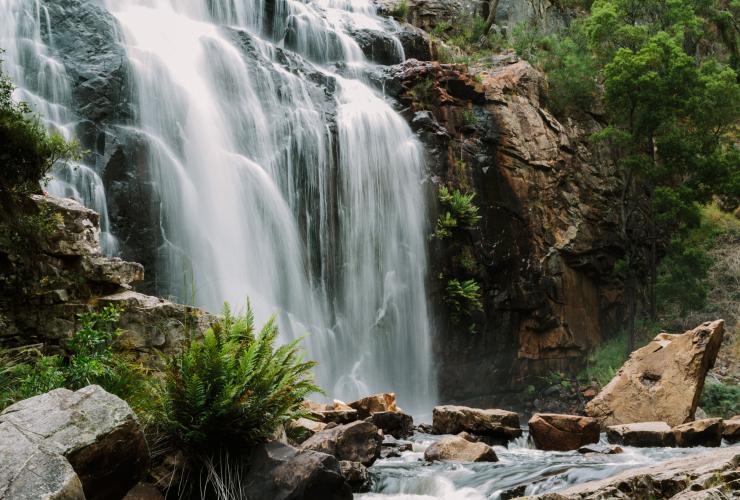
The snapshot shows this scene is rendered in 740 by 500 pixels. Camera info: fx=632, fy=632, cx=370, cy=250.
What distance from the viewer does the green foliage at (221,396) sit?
511 cm

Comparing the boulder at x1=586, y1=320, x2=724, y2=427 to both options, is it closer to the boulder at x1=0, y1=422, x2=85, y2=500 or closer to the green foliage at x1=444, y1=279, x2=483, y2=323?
the green foliage at x1=444, y1=279, x2=483, y2=323

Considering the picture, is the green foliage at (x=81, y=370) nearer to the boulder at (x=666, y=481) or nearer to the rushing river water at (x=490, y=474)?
the rushing river water at (x=490, y=474)

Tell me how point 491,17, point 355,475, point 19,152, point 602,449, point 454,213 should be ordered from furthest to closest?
point 491,17 < point 454,213 < point 602,449 < point 355,475 < point 19,152

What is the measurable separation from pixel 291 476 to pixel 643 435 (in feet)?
24.3

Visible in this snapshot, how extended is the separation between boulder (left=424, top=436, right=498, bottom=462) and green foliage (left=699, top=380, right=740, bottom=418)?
9.89 metres

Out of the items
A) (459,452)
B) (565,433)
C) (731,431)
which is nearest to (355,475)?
(459,452)

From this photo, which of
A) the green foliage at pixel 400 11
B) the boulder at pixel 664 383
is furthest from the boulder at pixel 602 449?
the green foliage at pixel 400 11

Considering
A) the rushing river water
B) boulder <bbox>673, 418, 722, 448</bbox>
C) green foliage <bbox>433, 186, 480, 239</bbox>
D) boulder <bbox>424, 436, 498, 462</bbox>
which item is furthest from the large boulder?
green foliage <bbox>433, 186, 480, 239</bbox>

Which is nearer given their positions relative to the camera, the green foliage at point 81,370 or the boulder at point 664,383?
the green foliage at point 81,370

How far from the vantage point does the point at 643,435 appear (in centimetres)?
1030

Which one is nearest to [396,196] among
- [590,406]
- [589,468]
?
[590,406]

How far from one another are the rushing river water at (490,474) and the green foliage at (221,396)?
208 centimetres

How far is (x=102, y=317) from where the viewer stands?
242 inches

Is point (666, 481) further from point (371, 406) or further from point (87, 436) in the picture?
point (371, 406)
